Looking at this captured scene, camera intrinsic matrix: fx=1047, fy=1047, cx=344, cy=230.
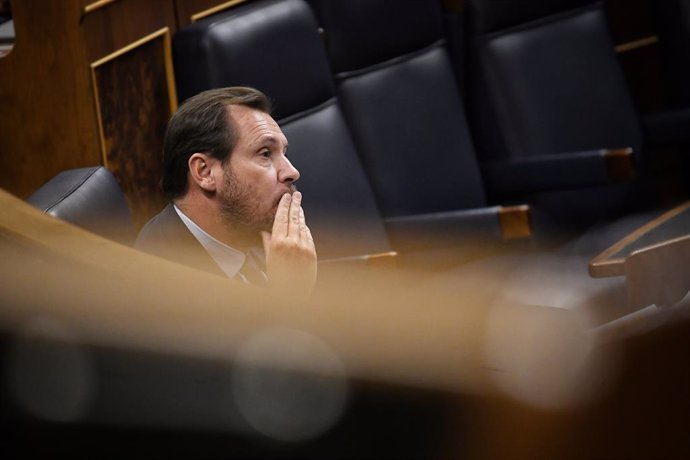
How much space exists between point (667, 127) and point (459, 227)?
39 cm

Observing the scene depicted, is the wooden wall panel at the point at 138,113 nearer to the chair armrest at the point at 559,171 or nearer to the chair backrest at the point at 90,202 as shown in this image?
the chair backrest at the point at 90,202

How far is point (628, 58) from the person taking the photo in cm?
129

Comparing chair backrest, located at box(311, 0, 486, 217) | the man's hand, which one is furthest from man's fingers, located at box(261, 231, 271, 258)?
chair backrest, located at box(311, 0, 486, 217)

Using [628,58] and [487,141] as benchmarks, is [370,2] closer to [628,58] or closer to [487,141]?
[487,141]

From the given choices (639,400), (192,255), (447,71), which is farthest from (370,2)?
(639,400)

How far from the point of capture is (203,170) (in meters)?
0.57

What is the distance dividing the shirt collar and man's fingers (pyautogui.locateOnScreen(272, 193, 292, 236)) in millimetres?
38

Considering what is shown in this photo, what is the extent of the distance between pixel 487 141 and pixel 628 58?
0.27 meters

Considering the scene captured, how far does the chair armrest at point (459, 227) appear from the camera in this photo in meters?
0.90

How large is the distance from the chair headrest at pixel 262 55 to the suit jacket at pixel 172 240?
27 centimetres

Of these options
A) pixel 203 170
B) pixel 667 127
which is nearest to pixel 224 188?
pixel 203 170

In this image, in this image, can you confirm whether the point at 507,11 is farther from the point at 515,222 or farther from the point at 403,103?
the point at 515,222

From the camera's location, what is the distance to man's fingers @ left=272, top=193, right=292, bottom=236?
1.68 ft

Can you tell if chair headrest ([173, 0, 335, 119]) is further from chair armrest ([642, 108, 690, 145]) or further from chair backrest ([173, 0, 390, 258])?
chair armrest ([642, 108, 690, 145])
